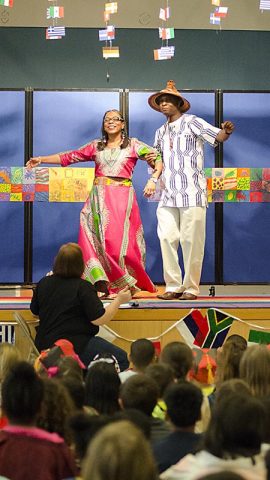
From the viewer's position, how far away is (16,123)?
7.78m

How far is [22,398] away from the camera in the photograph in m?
2.34

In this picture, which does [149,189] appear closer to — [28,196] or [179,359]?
[179,359]

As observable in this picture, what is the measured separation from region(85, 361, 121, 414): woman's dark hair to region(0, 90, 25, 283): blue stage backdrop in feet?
16.8

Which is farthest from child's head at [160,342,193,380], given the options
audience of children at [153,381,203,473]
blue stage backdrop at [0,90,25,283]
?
Answer: blue stage backdrop at [0,90,25,283]

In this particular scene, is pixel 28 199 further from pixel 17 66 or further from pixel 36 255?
pixel 17 66

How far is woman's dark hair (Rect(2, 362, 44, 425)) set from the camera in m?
2.33

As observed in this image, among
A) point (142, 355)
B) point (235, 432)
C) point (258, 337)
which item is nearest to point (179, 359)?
point (142, 355)

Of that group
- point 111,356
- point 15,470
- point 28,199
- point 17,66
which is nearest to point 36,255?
point 28,199

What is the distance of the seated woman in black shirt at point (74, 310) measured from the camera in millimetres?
4352

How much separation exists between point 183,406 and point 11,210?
5570mm

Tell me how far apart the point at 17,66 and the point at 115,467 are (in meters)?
7.09

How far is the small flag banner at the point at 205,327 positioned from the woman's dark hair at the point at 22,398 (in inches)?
109

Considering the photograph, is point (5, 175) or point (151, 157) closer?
point (151, 157)

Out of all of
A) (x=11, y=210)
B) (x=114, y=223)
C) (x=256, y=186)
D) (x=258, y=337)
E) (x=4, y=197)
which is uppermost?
(x=256, y=186)
